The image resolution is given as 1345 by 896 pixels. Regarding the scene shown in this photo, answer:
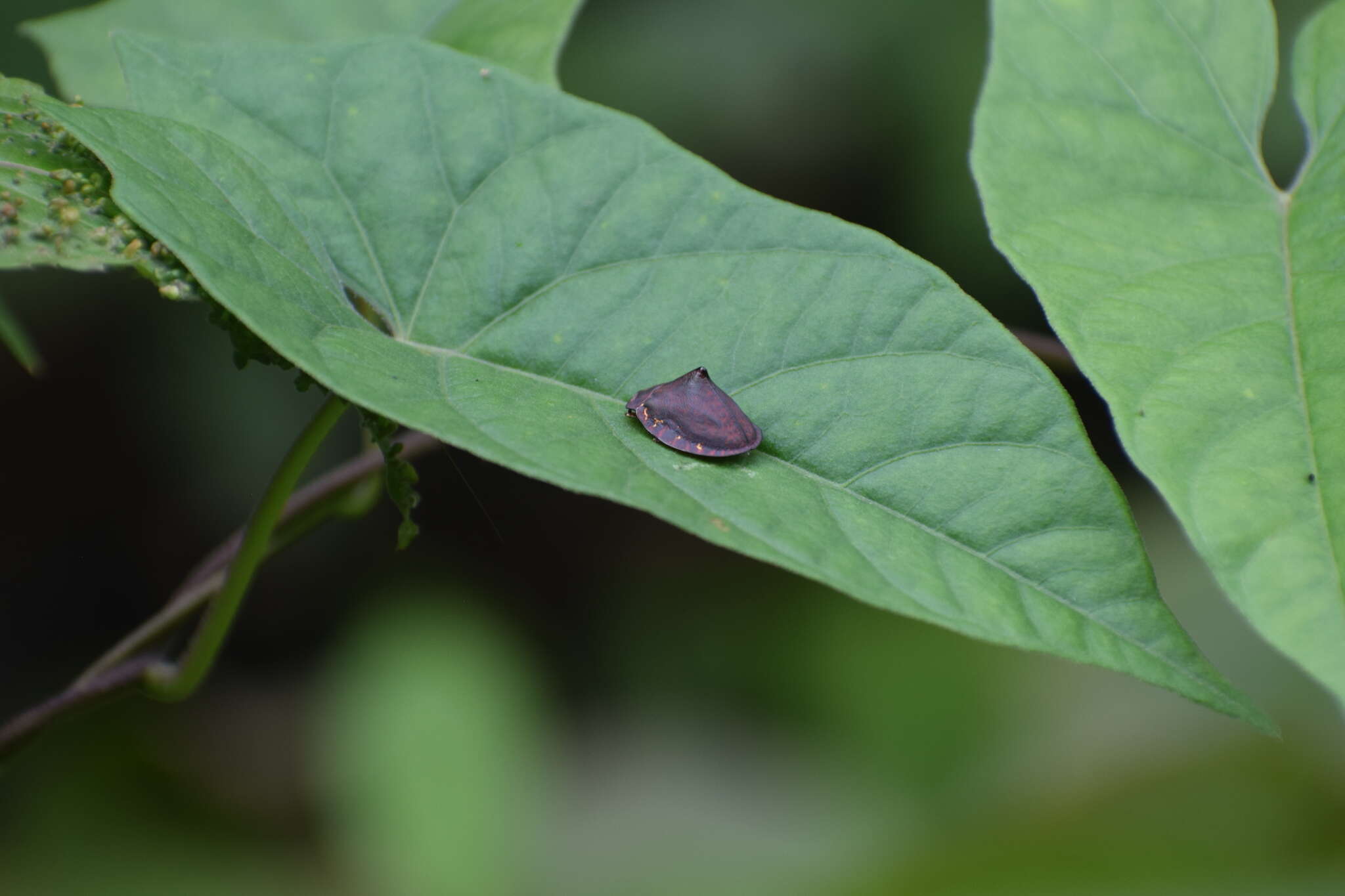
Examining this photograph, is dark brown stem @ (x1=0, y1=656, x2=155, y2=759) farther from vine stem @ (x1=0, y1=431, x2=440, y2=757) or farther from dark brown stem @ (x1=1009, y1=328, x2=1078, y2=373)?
dark brown stem @ (x1=1009, y1=328, x2=1078, y2=373)

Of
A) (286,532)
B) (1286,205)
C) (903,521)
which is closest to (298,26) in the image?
(286,532)

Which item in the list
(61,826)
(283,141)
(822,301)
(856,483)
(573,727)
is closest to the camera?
(856,483)

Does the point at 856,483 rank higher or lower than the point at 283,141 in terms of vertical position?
lower

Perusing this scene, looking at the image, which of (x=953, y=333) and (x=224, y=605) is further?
(x=224, y=605)

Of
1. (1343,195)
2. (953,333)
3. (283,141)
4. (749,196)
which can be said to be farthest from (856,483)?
(283,141)

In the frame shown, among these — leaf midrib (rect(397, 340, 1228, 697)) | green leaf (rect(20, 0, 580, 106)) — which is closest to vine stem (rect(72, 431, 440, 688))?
leaf midrib (rect(397, 340, 1228, 697))

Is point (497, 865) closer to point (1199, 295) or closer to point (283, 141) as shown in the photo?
point (283, 141)

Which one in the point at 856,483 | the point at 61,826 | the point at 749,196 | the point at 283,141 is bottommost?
the point at 61,826
